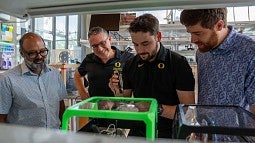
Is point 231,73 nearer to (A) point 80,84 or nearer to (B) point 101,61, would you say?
(B) point 101,61

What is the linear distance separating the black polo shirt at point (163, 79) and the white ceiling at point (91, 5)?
616 millimetres

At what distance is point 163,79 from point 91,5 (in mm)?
706

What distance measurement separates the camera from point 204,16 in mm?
1220

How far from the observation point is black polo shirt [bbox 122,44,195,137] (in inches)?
53.7

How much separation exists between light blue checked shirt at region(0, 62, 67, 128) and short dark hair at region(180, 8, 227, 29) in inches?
38.8

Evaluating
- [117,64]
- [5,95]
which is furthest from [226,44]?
[5,95]

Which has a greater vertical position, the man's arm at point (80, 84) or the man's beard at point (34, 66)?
the man's beard at point (34, 66)

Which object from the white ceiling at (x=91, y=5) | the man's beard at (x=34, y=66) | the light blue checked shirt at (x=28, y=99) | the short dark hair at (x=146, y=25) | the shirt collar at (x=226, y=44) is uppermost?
the short dark hair at (x=146, y=25)

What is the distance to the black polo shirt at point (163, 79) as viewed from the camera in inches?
53.7

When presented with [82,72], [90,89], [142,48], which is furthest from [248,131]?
[82,72]

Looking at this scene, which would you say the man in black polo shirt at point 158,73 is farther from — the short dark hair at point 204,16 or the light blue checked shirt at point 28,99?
the light blue checked shirt at point 28,99

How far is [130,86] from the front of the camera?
1582mm

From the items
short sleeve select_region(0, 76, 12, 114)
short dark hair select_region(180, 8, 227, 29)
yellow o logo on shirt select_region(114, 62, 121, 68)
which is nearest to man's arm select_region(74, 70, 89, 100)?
yellow o logo on shirt select_region(114, 62, 121, 68)

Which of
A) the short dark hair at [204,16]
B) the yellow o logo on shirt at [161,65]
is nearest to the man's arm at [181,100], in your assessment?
the yellow o logo on shirt at [161,65]
